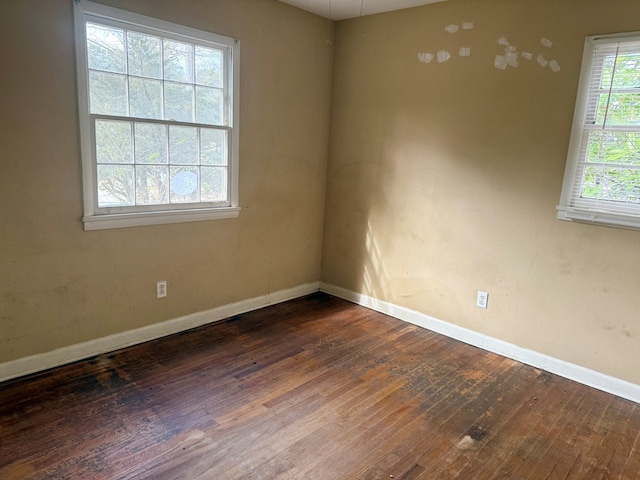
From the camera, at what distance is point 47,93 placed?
2.44 m

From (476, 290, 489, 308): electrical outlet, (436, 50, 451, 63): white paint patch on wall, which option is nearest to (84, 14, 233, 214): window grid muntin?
(436, 50, 451, 63): white paint patch on wall

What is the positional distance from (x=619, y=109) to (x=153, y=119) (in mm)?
2888

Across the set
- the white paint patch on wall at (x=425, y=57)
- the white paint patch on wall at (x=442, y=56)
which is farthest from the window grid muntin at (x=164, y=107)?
the white paint patch on wall at (x=442, y=56)

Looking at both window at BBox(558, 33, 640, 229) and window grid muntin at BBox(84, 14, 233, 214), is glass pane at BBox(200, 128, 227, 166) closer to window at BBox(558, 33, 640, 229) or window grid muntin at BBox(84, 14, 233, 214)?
window grid muntin at BBox(84, 14, 233, 214)

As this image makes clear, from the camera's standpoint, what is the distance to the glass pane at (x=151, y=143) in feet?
9.33

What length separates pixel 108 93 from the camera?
268 cm

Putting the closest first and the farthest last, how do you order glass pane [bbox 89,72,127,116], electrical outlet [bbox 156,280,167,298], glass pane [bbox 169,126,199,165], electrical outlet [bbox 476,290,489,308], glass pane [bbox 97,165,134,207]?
glass pane [bbox 89,72,127,116] < glass pane [bbox 97,165,134,207] < glass pane [bbox 169,126,199,165] < electrical outlet [bbox 156,280,167,298] < electrical outlet [bbox 476,290,489,308]

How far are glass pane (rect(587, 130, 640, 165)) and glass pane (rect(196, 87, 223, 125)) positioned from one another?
2.52 metres

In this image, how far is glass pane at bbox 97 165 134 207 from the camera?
2.73 metres

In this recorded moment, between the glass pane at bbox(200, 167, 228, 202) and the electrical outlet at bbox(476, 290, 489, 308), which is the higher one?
the glass pane at bbox(200, 167, 228, 202)

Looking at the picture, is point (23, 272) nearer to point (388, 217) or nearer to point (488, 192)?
point (388, 217)

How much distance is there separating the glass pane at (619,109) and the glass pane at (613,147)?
0.21 ft

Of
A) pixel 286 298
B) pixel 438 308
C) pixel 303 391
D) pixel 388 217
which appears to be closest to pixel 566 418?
pixel 438 308

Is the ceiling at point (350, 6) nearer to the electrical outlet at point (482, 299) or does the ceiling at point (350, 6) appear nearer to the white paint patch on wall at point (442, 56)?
the white paint patch on wall at point (442, 56)
